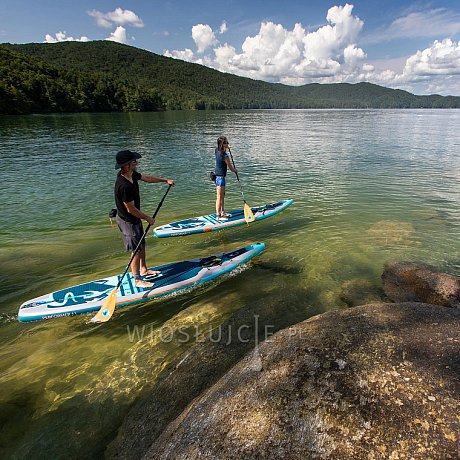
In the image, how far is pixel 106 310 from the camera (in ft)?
23.4

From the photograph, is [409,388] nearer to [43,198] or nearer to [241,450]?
[241,450]

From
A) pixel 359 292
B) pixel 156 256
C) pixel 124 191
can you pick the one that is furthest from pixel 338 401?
pixel 156 256

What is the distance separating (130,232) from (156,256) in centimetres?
338

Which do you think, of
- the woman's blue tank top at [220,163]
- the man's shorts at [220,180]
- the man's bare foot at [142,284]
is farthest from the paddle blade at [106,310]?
the woman's blue tank top at [220,163]

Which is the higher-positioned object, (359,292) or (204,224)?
(204,224)

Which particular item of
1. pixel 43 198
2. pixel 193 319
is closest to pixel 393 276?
pixel 193 319

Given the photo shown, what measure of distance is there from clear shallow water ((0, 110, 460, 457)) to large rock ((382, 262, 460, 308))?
1.58ft

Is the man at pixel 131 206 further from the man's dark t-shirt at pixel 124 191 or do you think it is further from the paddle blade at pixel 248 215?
the paddle blade at pixel 248 215

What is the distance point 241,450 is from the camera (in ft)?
10.2

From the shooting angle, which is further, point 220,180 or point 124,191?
point 220,180

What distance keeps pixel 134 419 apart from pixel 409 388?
3.79 meters

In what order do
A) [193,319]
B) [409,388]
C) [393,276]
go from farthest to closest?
1. [393,276]
2. [193,319]
3. [409,388]

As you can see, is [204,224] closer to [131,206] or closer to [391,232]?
[131,206]

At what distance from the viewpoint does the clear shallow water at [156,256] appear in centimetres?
516
